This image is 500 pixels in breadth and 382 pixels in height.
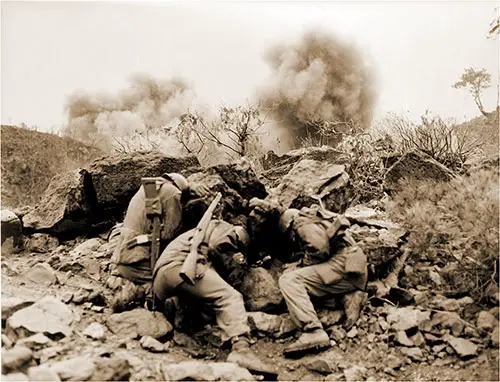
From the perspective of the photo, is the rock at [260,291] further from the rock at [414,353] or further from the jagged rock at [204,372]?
the rock at [414,353]

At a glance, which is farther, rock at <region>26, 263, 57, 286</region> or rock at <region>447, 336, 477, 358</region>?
rock at <region>26, 263, 57, 286</region>

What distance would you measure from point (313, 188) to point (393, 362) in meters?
2.77

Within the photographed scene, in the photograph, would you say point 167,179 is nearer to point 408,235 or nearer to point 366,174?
point 408,235

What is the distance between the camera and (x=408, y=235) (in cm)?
625

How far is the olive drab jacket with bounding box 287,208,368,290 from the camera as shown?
4934 mm

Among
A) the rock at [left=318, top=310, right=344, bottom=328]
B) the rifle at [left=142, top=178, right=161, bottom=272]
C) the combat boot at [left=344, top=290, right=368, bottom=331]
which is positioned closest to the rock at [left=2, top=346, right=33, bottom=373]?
the rifle at [left=142, top=178, right=161, bottom=272]

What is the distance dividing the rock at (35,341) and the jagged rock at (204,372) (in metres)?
1.06

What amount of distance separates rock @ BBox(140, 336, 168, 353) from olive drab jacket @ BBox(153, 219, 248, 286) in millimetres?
573

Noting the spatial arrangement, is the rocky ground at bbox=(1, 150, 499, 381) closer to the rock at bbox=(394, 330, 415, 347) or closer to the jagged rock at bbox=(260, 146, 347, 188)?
the rock at bbox=(394, 330, 415, 347)

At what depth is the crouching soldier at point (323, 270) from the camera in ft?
15.8

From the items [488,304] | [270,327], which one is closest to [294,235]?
[270,327]

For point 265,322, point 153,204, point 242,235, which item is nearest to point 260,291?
point 265,322

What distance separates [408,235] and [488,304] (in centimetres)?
155

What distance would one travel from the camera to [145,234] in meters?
5.26
